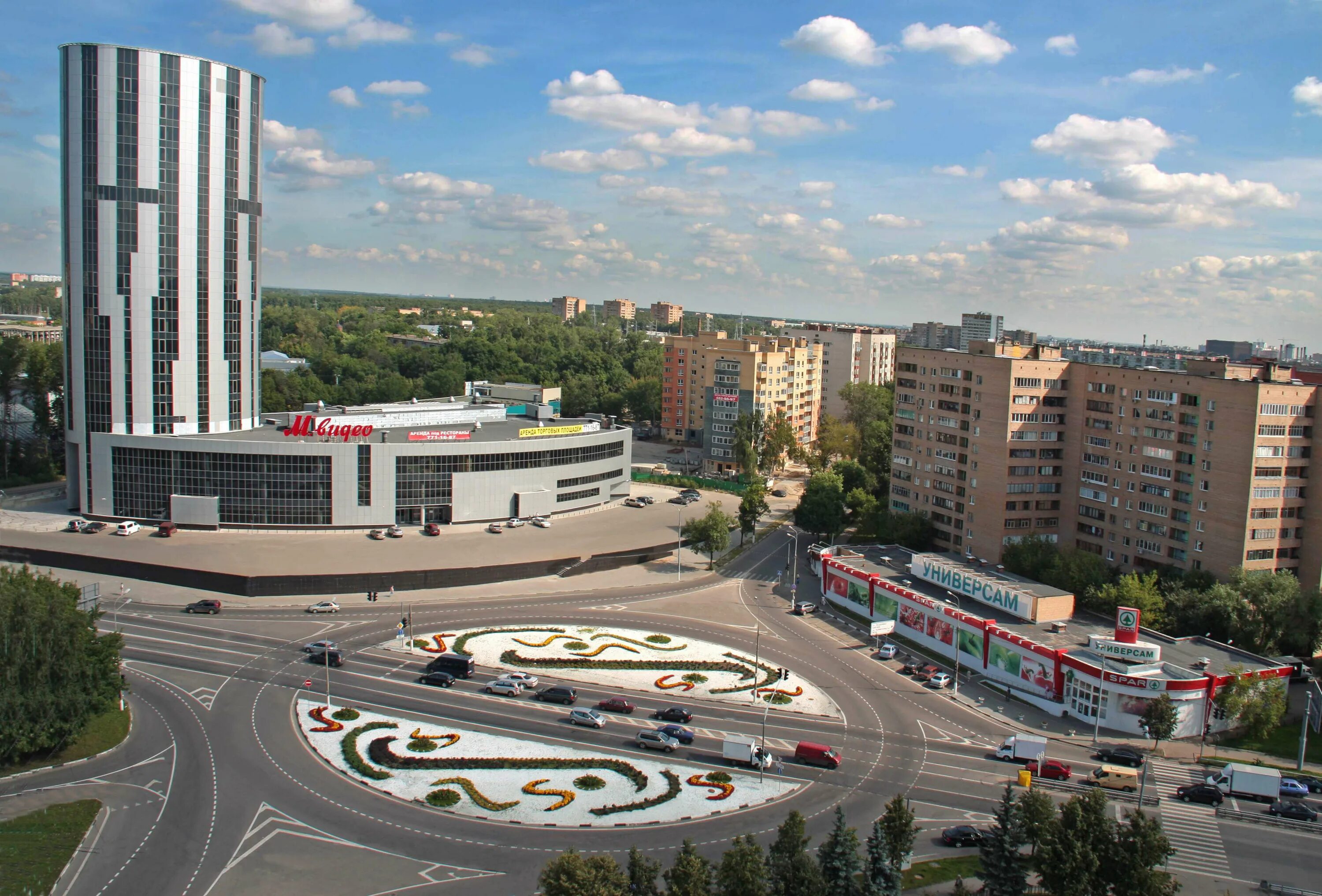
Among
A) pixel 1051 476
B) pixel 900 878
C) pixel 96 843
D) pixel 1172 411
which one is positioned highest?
pixel 1172 411

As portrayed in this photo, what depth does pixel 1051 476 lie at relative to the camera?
75.8 m

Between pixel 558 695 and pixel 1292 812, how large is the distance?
35294 mm

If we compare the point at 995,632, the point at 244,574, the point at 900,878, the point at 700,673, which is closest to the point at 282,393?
the point at 244,574

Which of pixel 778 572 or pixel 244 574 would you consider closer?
pixel 244 574

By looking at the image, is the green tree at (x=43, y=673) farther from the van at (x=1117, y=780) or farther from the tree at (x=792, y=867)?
the van at (x=1117, y=780)

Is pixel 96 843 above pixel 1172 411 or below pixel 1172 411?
below

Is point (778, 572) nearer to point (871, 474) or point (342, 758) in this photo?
point (871, 474)

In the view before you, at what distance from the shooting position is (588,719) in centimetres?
4903

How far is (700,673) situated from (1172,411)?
38.9 m

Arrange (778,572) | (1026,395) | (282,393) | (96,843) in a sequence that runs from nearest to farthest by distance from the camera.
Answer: (96,843) → (1026,395) → (778,572) → (282,393)

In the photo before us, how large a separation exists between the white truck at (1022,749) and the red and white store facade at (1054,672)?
7.82 metres

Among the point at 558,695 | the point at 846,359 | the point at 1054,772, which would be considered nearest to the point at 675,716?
the point at 558,695

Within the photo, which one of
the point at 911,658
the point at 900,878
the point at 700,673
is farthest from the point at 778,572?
the point at 900,878

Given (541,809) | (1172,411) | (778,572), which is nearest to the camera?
(541,809)
